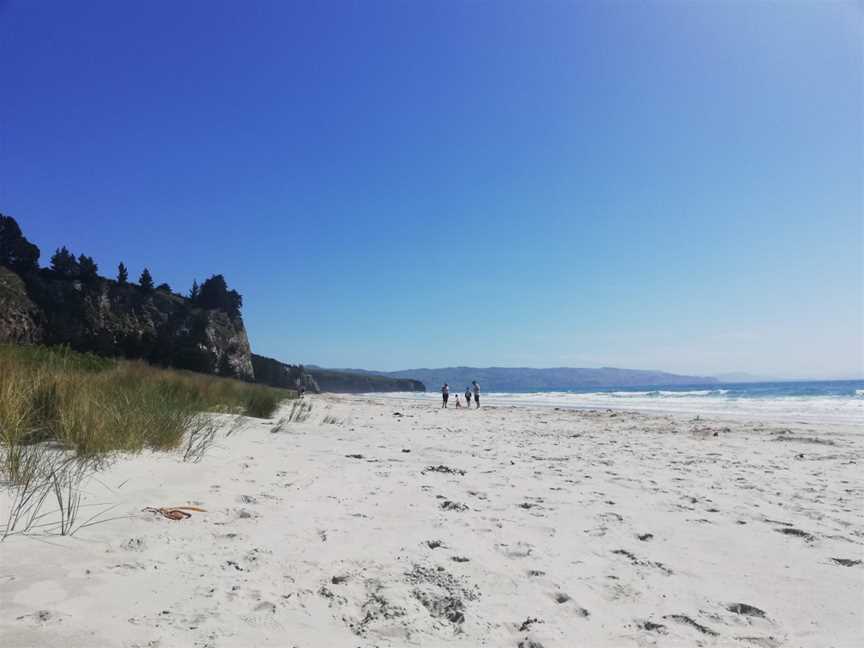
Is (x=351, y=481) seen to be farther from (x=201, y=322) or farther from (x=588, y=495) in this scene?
(x=201, y=322)

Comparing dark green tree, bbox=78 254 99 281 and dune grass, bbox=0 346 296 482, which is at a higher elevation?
dark green tree, bbox=78 254 99 281

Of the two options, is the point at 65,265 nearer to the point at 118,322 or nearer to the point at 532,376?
the point at 118,322

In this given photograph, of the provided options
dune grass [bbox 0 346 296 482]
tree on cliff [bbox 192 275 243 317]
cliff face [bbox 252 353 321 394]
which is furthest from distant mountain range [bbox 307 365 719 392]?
dune grass [bbox 0 346 296 482]

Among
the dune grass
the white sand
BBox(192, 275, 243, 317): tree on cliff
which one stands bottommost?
the white sand

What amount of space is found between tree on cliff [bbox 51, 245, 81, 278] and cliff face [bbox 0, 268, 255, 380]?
847mm

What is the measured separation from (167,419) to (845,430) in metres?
15.5

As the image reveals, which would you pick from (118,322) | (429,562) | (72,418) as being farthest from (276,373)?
(429,562)

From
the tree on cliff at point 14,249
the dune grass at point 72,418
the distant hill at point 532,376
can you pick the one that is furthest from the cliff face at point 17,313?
the distant hill at point 532,376

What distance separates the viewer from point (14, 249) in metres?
32.2

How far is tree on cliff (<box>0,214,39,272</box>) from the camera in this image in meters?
31.5

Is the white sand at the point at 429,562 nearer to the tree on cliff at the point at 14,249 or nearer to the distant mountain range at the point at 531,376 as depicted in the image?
the tree on cliff at the point at 14,249

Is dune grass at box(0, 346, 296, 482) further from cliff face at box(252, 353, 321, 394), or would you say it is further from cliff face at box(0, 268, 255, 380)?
cliff face at box(252, 353, 321, 394)

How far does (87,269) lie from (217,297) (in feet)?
44.3

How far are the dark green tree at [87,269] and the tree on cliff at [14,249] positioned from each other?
2.64m
